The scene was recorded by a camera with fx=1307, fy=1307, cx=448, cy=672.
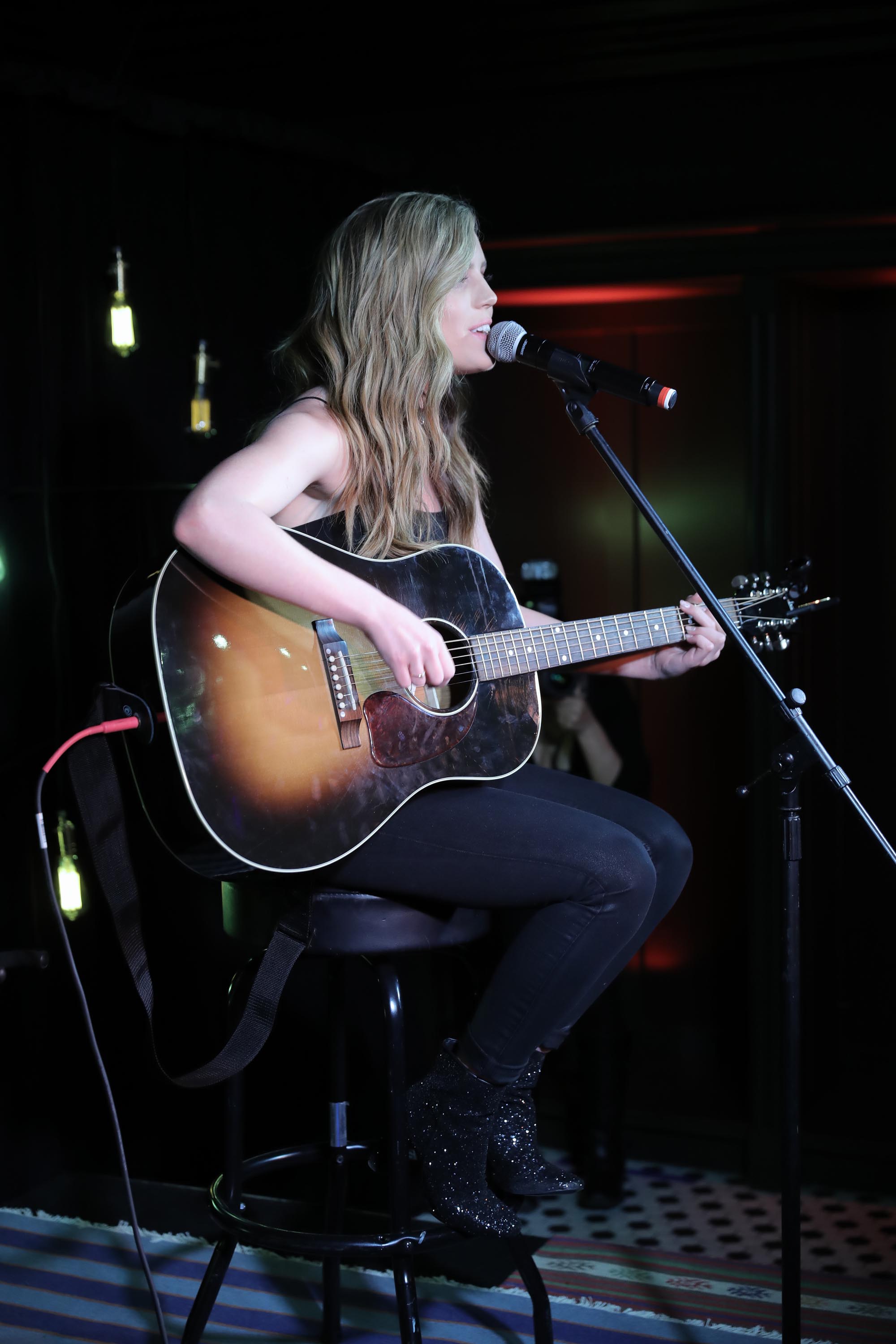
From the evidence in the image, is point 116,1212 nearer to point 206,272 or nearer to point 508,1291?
point 508,1291

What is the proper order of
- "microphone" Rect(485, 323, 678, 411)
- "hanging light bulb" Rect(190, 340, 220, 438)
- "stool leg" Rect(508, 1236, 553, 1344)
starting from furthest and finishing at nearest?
"hanging light bulb" Rect(190, 340, 220, 438)
"stool leg" Rect(508, 1236, 553, 1344)
"microphone" Rect(485, 323, 678, 411)

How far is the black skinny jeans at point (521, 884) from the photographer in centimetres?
187

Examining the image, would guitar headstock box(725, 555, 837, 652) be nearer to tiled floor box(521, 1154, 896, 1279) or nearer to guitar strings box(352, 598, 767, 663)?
guitar strings box(352, 598, 767, 663)

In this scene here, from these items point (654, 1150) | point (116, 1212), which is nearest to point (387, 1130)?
point (116, 1212)

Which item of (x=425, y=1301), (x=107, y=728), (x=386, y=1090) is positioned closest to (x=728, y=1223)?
(x=425, y=1301)

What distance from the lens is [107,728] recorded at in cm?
181

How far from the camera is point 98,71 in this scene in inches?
130

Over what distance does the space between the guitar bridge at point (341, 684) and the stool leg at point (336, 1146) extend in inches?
18.9

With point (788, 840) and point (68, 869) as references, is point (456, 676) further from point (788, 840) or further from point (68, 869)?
point (68, 869)

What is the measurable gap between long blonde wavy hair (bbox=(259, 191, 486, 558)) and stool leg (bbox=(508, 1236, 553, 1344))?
116cm

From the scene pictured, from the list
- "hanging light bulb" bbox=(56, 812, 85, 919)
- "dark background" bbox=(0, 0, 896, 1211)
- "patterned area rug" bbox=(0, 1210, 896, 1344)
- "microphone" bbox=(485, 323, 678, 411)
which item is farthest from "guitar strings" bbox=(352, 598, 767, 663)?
"patterned area rug" bbox=(0, 1210, 896, 1344)

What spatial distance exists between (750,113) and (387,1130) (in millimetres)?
2422

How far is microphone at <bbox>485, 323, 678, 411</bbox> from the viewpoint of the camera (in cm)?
178

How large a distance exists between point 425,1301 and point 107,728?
139cm
